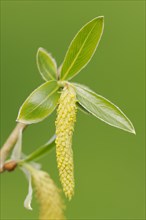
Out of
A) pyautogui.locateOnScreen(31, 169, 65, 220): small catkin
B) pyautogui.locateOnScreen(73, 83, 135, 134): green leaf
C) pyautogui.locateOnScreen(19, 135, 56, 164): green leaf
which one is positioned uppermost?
pyautogui.locateOnScreen(73, 83, 135, 134): green leaf

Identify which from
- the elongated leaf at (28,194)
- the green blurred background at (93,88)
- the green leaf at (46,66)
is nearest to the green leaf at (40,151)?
the elongated leaf at (28,194)

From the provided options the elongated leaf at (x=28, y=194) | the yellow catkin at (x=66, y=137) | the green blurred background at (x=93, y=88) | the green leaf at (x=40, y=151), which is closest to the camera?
the yellow catkin at (x=66, y=137)

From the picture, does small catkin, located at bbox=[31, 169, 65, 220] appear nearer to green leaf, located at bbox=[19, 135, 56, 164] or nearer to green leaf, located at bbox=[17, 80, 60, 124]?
green leaf, located at bbox=[19, 135, 56, 164]

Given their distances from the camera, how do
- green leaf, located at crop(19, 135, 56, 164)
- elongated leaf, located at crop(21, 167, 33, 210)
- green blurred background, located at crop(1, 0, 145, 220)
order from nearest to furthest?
elongated leaf, located at crop(21, 167, 33, 210) → green leaf, located at crop(19, 135, 56, 164) → green blurred background, located at crop(1, 0, 145, 220)

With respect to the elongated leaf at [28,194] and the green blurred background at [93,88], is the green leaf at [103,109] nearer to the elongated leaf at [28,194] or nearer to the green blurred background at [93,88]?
the elongated leaf at [28,194]

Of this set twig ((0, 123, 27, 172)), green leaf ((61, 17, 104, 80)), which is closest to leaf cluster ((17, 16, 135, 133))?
green leaf ((61, 17, 104, 80))

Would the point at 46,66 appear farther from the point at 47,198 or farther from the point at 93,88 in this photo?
the point at 93,88
